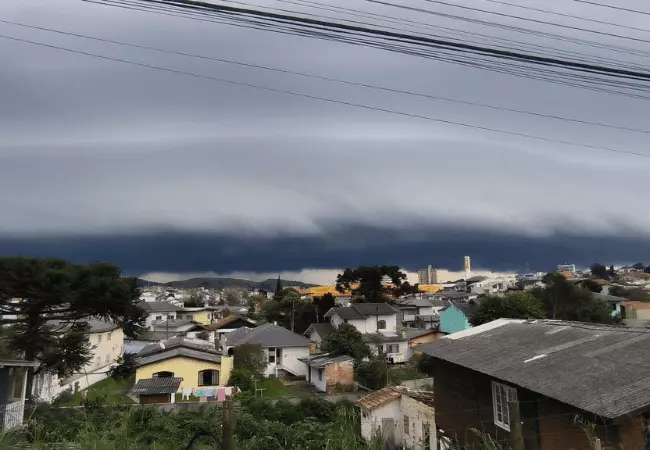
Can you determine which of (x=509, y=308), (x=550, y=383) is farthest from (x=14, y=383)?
(x=509, y=308)

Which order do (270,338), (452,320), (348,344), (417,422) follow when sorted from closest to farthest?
(417,422) < (348,344) < (270,338) < (452,320)

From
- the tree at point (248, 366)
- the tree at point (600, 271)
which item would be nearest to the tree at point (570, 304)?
the tree at point (248, 366)

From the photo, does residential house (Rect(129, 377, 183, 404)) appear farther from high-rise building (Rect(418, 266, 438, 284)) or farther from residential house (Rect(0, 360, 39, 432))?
high-rise building (Rect(418, 266, 438, 284))

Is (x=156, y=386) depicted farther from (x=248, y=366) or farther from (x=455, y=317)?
(x=455, y=317)

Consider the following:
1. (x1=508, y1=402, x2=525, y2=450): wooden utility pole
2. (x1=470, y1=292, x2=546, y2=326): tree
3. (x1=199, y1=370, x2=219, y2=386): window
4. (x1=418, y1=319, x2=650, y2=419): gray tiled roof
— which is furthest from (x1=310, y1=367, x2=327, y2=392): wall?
(x1=508, y1=402, x2=525, y2=450): wooden utility pole

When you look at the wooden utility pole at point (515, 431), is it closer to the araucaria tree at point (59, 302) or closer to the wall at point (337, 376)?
the araucaria tree at point (59, 302)

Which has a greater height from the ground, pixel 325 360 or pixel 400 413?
pixel 325 360

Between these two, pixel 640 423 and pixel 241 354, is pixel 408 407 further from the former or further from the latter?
pixel 241 354
